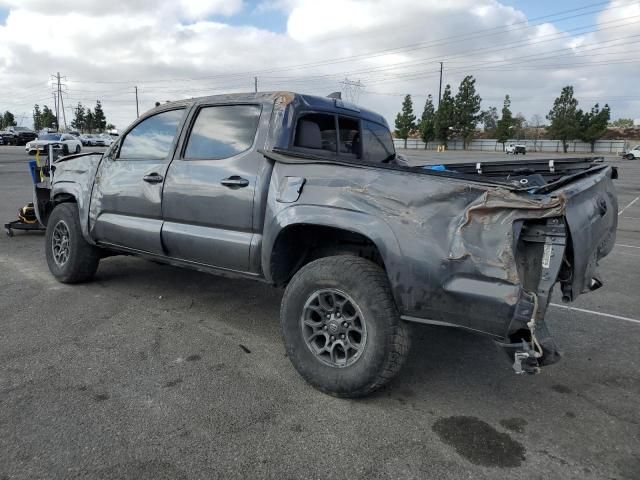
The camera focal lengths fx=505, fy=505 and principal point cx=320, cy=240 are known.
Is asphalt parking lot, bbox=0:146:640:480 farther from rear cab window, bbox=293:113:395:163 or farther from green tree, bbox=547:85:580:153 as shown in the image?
green tree, bbox=547:85:580:153

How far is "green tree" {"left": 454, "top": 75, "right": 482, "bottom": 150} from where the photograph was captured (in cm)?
7452

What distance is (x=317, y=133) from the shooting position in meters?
3.96

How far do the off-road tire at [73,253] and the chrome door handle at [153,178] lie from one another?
1.29m

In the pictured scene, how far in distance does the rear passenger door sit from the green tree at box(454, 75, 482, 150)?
7575 cm

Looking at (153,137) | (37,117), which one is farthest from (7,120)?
(153,137)

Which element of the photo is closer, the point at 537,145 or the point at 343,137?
the point at 343,137

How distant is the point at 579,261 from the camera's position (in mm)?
2762

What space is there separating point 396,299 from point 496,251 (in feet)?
2.07

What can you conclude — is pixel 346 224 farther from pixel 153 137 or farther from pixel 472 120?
pixel 472 120

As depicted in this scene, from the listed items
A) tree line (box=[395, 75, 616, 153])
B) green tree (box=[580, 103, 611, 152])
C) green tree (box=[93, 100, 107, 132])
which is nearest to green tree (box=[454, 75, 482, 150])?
tree line (box=[395, 75, 616, 153])

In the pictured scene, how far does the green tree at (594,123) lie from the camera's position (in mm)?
67812

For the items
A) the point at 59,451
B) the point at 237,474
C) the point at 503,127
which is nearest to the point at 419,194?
the point at 237,474

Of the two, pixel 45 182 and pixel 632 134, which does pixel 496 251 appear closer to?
pixel 45 182

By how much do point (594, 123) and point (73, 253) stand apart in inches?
3005
